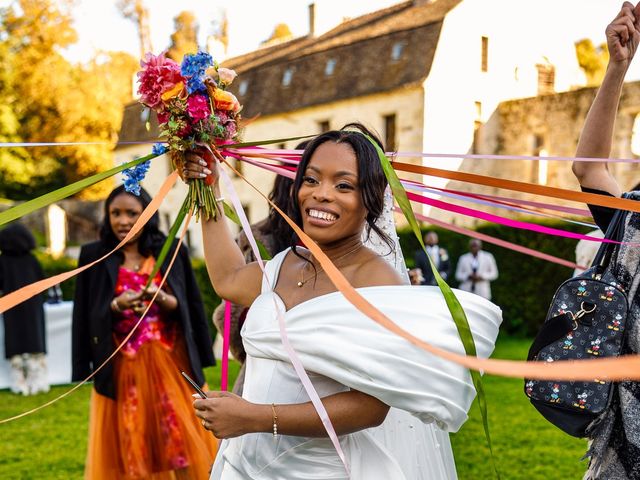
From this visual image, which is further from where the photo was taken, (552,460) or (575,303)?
(552,460)

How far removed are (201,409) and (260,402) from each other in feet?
0.65

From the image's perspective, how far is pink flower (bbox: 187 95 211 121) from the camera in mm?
2287

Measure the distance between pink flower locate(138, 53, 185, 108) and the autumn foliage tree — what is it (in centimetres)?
3394

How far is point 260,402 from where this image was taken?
2.02 meters

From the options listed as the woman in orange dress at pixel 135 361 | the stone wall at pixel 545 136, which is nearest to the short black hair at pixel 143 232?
the woman in orange dress at pixel 135 361

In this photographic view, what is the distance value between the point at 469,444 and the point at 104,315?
12.0ft

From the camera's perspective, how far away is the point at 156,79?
234cm

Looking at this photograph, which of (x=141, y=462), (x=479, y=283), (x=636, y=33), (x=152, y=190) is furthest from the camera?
(x=152, y=190)

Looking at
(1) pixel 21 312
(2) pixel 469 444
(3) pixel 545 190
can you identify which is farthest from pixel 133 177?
(1) pixel 21 312

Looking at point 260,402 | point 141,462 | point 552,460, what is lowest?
point 552,460

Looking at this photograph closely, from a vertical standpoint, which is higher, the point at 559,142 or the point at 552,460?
the point at 559,142

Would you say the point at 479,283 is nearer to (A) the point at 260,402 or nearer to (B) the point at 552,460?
(B) the point at 552,460

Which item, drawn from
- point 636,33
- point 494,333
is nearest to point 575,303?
point 494,333

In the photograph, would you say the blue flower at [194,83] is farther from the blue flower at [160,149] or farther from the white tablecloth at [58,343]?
the white tablecloth at [58,343]
